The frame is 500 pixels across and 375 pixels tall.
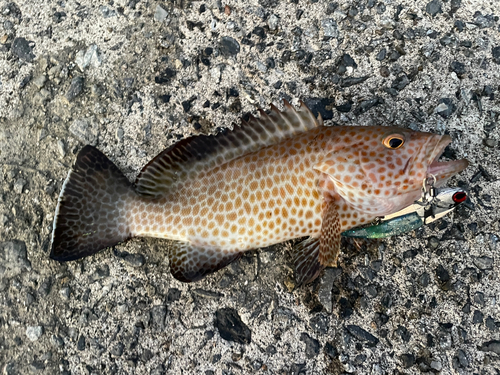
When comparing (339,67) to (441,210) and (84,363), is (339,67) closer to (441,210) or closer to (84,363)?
(441,210)

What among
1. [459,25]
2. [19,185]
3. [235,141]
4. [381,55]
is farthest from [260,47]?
[19,185]

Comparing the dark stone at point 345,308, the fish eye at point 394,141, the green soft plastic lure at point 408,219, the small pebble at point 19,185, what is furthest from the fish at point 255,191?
the small pebble at point 19,185

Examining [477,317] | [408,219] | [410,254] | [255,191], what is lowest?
[477,317]

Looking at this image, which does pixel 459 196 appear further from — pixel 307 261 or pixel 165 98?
pixel 165 98

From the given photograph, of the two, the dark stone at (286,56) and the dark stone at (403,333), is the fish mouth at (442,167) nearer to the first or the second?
the dark stone at (403,333)

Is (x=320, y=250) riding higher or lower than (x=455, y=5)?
lower

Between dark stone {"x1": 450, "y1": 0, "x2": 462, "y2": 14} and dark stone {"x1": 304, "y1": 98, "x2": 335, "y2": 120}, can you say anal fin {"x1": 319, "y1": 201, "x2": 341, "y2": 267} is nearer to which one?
dark stone {"x1": 304, "y1": 98, "x2": 335, "y2": 120}

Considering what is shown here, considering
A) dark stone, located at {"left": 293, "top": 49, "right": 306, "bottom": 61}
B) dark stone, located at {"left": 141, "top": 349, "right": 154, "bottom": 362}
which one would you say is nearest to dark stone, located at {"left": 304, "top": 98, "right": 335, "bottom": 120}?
dark stone, located at {"left": 293, "top": 49, "right": 306, "bottom": 61}
